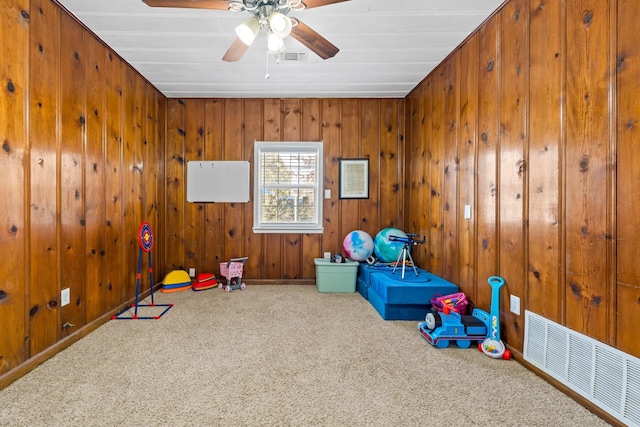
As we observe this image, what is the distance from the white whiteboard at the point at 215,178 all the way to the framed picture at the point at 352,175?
4.49 feet

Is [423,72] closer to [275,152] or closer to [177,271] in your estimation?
[275,152]

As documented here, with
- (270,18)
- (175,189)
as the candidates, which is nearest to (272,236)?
(175,189)

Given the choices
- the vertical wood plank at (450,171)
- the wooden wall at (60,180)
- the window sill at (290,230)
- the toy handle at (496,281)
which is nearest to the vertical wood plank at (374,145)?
the window sill at (290,230)

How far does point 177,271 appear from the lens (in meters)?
3.94

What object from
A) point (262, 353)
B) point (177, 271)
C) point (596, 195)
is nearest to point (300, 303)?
point (262, 353)

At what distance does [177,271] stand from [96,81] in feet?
7.75

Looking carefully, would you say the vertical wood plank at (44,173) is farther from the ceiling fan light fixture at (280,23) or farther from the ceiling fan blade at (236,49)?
the ceiling fan light fixture at (280,23)

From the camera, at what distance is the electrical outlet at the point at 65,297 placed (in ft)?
7.44

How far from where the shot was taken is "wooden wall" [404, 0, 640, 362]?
4.76 ft

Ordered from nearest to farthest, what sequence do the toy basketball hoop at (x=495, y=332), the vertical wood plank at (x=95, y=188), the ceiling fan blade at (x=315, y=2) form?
the ceiling fan blade at (x=315, y=2)
the toy basketball hoop at (x=495, y=332)
the vertical wood plank at (x=95, y=188)

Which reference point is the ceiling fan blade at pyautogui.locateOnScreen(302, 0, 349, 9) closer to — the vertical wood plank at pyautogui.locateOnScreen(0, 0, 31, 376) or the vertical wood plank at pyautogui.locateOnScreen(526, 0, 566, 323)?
the vertical wood plank at pyautogui.locateOnScreen(526, 0, 566, 323)

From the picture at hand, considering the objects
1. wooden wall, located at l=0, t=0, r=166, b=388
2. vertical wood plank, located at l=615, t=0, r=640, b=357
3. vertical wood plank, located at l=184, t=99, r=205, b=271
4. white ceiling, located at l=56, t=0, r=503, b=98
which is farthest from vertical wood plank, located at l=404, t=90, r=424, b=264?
wooden wall, located at l=0, t=0, r=166, b=388

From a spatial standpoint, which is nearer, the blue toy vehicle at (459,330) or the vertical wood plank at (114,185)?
the blue toy vehicle at (459,330)

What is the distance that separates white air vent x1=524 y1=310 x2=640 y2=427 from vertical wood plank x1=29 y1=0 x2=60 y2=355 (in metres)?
3.38
